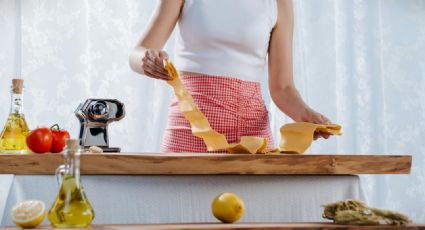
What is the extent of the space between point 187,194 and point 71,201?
1.17 feet

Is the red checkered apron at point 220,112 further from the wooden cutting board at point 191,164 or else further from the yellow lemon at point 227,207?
the yellow lemon at point 227,207

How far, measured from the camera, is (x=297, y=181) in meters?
1.67

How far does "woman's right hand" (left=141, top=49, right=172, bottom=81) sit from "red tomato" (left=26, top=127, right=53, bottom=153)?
26cm

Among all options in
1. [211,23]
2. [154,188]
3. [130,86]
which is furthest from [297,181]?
[130,86]

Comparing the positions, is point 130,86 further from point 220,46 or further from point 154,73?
point 154,73

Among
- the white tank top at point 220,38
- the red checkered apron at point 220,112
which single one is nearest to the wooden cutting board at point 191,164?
the red checkered apron at point 220,112

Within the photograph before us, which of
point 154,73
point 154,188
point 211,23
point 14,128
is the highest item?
point 211,23

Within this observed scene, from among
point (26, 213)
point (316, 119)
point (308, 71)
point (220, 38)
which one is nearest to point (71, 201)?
point (26, 213)

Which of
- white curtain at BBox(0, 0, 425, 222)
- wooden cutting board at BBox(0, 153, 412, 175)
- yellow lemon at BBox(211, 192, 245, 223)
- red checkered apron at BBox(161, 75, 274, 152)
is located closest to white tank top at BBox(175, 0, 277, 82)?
red checkered apron at BBox(161, 75, 274, 152)

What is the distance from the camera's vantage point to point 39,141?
167 cm

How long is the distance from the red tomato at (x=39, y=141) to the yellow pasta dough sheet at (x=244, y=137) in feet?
0.95

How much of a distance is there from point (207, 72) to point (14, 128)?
2.03 ft

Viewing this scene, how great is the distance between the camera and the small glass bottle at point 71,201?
4.20ft

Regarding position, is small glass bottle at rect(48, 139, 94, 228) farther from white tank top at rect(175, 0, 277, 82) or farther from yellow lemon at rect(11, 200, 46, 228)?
white tank top at rect(175, 0, 277, 82)
